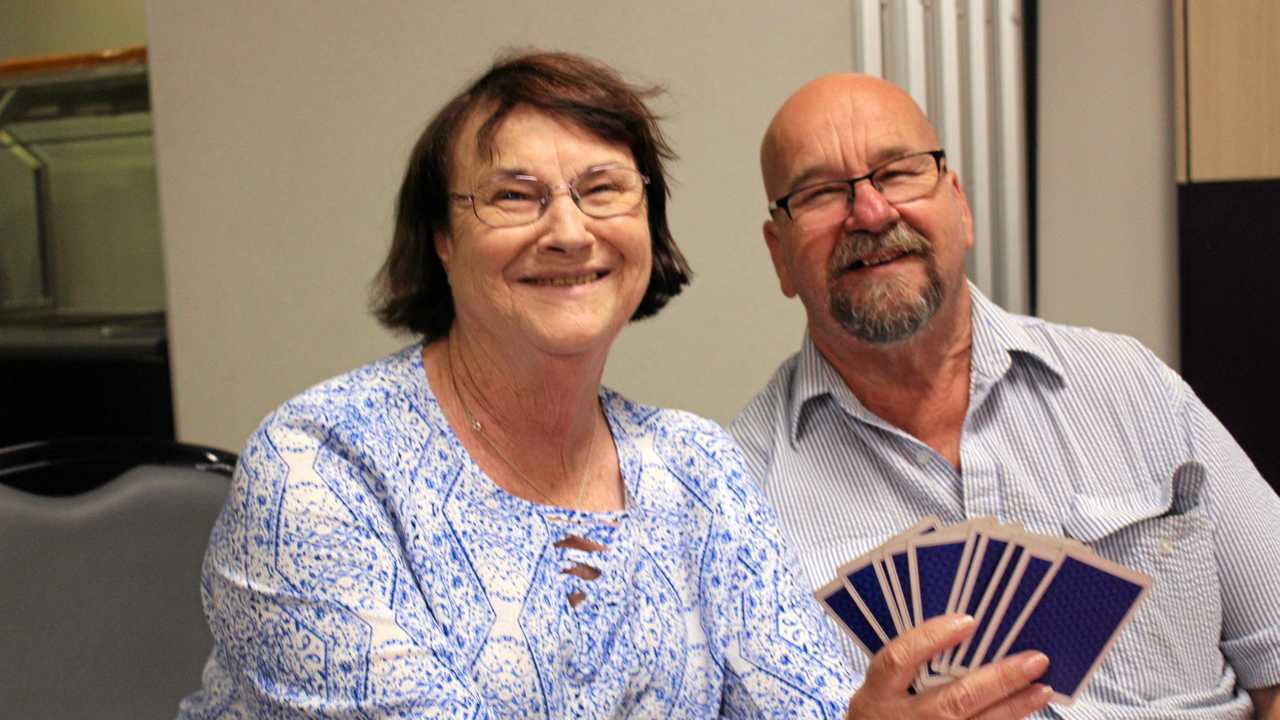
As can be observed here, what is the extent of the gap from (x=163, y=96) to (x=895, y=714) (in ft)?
10.0

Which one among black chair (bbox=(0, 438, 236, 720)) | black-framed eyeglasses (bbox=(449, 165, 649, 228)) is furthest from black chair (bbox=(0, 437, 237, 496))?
A: black-framed eyeglasses (bbox=(449, 165, 649, 228))

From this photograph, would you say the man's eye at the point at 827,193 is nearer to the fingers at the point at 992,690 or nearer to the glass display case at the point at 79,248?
the fingers at the point at 992,690

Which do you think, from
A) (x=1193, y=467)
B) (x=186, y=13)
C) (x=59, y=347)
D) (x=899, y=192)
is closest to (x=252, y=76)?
(x=186, y=13)

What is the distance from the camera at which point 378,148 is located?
11.1ft

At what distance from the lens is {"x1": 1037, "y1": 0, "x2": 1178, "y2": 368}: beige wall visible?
9.84ft

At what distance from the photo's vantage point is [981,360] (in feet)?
6.46

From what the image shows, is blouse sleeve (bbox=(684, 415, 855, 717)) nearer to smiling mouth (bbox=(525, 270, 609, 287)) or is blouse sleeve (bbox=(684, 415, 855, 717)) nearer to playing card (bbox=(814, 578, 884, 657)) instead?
playing card (bbox=(814, 578, 884, 657))

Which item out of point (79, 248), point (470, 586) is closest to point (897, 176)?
point (470, 586)

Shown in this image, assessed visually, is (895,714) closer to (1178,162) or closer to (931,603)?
(931,603)

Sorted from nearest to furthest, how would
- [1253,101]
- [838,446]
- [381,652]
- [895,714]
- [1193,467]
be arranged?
1. [381,652]
2. [895,714]
3. [1193,467]
4. [838,446]
5. [1253,101]

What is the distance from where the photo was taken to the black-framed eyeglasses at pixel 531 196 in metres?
1.49

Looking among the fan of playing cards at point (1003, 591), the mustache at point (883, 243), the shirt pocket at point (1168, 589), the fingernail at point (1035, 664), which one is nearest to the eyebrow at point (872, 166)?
the mustache at point (883, 243)

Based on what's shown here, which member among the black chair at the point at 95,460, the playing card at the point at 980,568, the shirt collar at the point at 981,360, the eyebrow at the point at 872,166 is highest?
the eyebrow at the point at 872,166

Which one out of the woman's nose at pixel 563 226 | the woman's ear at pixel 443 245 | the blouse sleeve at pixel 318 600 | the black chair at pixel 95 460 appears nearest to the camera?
the blouse sleeve at pixel 318 600
